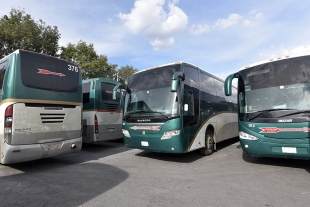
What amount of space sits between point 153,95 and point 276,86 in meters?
3.55

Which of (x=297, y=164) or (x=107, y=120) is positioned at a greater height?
(x=107, y=120)

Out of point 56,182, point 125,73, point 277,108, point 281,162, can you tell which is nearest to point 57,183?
point 56,182

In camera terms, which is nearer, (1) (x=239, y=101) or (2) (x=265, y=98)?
(2) (x=265, y=98)

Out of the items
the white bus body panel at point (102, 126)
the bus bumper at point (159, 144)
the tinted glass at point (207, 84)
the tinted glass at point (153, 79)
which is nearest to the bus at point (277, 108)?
the bus bumper at point (159, 144)

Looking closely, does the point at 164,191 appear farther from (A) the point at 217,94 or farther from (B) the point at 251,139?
(A) the point at 217,94

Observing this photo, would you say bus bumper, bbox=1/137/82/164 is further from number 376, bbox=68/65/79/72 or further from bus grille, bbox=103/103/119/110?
bus grille, bbox=103/103/119/110

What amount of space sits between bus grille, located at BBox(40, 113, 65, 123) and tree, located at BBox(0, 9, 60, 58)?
13692 mm

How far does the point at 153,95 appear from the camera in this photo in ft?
23.1

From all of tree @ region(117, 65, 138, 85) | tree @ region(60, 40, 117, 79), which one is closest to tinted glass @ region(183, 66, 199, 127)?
A: tree @ region(60, 40, 117, 79)

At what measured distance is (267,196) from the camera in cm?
405

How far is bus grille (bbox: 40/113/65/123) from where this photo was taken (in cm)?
603

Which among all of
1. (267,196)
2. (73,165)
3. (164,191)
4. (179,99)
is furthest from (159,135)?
(267,196)

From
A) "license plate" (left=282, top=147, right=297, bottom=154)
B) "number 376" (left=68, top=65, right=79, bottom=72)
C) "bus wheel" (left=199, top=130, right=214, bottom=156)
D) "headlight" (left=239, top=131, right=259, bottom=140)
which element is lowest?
"bus wheel" (left=199, top=130, right=214, bottom=156)

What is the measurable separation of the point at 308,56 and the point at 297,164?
311cm
